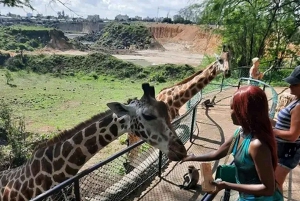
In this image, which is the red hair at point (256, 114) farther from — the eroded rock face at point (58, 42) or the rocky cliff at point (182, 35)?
the eroded rock face at point (58, 42)

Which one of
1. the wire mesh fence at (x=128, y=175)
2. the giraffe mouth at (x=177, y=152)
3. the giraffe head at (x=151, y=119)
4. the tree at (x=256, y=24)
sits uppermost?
the tree at (x=256, y=24)

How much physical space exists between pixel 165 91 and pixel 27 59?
44891mm

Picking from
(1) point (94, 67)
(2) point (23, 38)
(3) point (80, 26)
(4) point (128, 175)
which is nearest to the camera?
(4) point (128, 175)

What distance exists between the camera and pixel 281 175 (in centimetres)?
336

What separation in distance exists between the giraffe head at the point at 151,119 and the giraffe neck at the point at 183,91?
3.72m

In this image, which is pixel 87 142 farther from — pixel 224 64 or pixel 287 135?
pixel 224 64

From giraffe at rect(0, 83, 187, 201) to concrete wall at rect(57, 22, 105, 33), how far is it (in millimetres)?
123211

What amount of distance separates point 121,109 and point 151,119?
15.8 inches

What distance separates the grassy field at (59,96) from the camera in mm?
22500

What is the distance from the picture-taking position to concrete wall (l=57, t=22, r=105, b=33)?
406 feet

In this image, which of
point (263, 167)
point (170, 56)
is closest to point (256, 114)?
point (263, 167)

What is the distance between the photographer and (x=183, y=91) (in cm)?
796

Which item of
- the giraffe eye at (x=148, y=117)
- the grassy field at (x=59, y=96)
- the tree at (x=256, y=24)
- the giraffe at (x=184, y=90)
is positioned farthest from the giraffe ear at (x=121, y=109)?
the tree at (x=256, y=24)

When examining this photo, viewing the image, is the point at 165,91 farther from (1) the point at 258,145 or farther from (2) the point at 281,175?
(1) the point at 258,145
